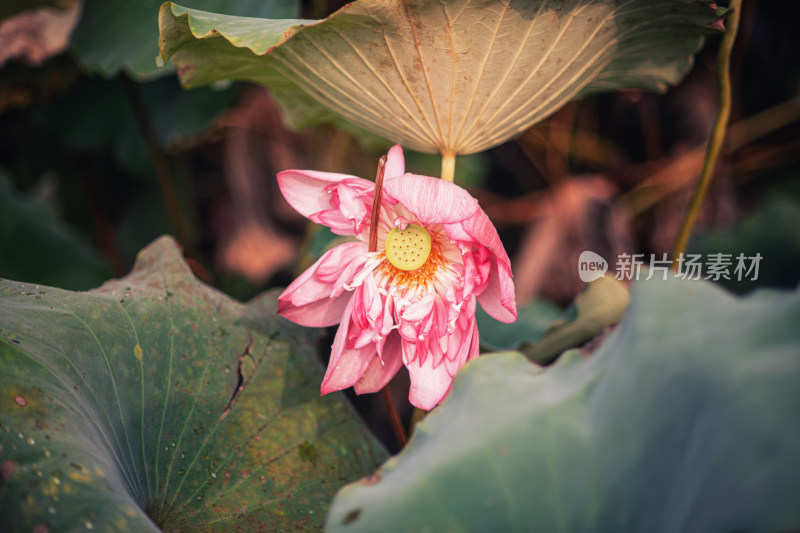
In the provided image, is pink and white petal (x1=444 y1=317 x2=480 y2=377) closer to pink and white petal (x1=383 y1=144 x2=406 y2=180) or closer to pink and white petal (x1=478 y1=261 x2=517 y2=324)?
pink and white petal (x1=478 y1=261 x2=517 y2=324)

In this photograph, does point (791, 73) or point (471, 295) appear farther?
point (791, 73)

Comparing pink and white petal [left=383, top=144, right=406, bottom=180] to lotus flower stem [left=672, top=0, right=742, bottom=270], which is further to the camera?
lotus flower stem [left=672, top=0, right=742, bottom=270]

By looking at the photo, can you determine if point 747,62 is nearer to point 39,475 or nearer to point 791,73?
point 791,73

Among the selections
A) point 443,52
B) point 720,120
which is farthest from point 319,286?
point 720,120

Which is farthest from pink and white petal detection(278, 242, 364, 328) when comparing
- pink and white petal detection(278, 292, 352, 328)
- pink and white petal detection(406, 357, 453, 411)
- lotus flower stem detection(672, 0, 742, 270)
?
lotus flower stem detection(672, 0, 742, 270)

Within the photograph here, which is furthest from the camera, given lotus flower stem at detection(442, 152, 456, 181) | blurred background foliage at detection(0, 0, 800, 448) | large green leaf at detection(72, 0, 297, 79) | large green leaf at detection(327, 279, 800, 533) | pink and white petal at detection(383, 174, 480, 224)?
blurred background foliage at detection(0, 0, 800, 448)

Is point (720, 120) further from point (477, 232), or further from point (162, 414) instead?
point (162, 414)

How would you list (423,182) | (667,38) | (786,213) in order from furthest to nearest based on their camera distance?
(786,213), (667,38), (423,182)

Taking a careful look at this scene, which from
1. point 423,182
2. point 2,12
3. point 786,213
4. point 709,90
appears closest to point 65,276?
point 2,12
